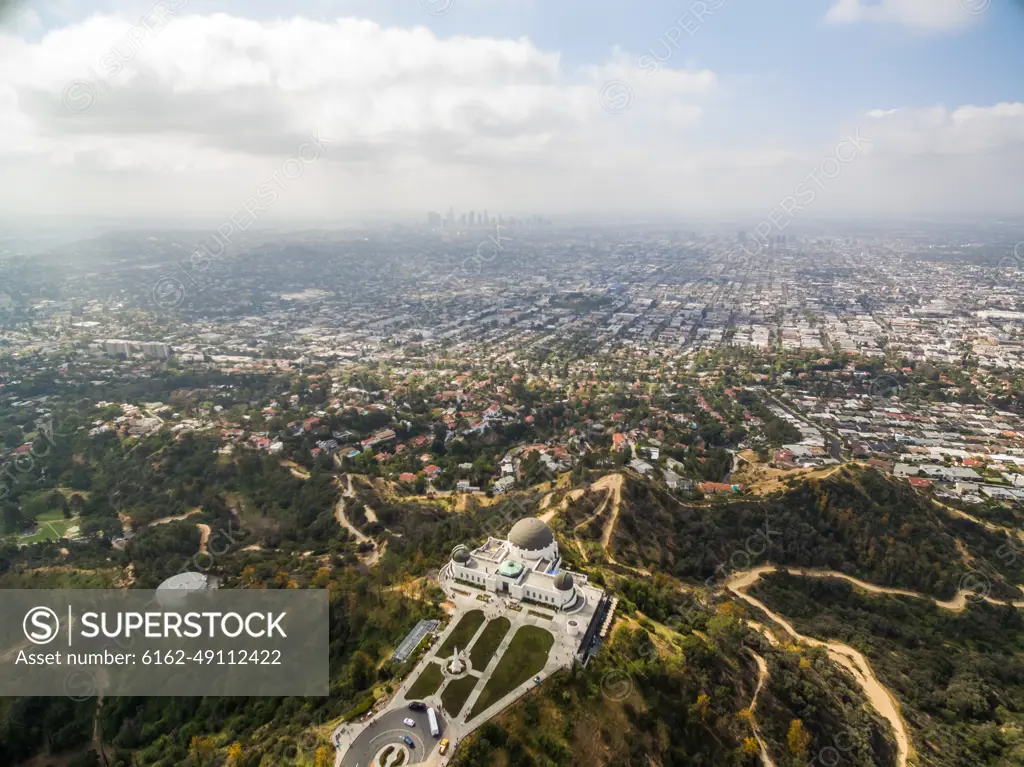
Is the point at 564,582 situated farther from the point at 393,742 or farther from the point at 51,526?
the point at 51,526

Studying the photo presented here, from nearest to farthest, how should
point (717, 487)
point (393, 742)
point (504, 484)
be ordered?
point (393, 742) → point (717, 487) → point (504, 484)

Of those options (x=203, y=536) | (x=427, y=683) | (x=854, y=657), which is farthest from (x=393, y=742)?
(x=203, y=536)

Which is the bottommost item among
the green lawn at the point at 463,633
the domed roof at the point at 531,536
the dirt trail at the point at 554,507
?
the dirt trail at the point at 554,507

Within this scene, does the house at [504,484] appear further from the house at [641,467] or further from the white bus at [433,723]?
the white bus at [433,723]

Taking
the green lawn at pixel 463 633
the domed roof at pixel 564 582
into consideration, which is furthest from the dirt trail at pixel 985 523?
the green lawn at pixel 463 633

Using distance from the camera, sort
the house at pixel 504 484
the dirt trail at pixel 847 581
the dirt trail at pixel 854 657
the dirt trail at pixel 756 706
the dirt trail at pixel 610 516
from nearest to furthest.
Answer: the dirt trail at pixel 756 706 < the dirt trail at pixel 854 657 < the dirt trail at pixel 610 516 < the dirt trail at pixel 847 581 < the house at pixel 504 484
